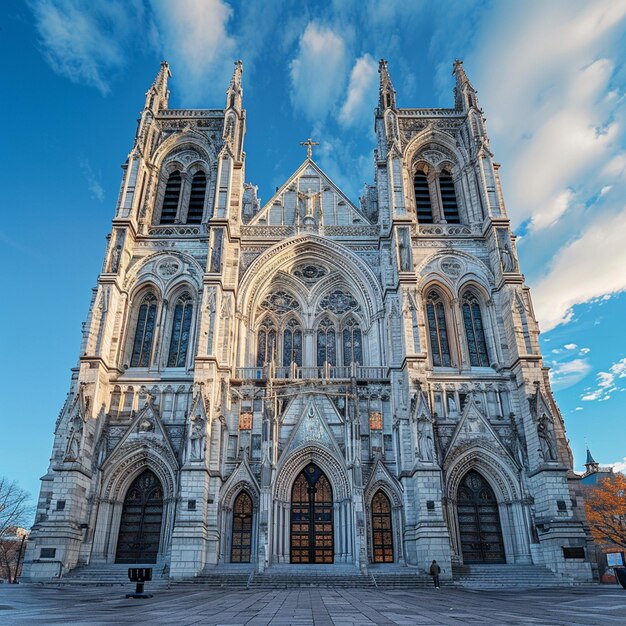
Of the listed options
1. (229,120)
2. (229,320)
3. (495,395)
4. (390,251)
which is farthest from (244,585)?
(229,120)

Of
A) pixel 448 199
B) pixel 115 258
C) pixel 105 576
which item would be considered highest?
pixel 448 199

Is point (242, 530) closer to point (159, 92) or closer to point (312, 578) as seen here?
point (312, 578)

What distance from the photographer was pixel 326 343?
99.0ft

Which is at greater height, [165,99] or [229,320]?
[165,99]

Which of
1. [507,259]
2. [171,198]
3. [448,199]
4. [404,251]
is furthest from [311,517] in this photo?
[171,198]

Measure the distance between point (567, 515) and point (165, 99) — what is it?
116 ft

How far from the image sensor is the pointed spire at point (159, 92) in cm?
3678

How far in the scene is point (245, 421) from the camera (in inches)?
1040

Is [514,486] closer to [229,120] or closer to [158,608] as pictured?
[158,608]

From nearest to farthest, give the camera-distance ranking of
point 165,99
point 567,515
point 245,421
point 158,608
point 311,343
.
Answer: point 158,608
point 567,515
point 245,421
point 311,343
point 165,99

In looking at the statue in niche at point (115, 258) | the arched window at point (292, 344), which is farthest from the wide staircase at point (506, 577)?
the statue in niche at point (115, 258)

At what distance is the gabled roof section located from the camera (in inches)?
1302

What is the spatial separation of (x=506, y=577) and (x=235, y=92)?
3257cm

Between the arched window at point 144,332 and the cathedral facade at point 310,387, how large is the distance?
12cm
